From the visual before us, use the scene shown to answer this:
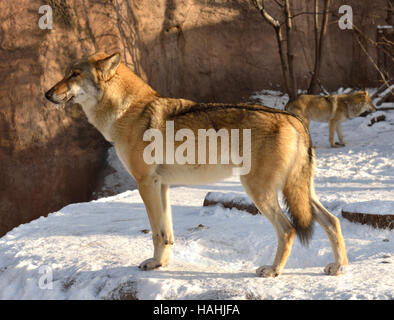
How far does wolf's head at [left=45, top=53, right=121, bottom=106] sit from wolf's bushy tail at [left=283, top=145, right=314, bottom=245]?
5.49ft

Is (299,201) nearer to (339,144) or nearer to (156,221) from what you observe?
(156,221)

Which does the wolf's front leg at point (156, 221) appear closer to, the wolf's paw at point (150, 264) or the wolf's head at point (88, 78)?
the wolf's paw at point (150, 264)

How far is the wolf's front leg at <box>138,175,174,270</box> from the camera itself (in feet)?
11.9

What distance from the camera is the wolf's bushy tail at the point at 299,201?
11.1 feet

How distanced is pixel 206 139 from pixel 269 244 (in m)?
1.51

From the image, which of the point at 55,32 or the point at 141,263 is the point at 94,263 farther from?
the point at 55,32

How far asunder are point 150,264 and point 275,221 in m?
1.06

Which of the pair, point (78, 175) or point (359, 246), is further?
point (78, 175)

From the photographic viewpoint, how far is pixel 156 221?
3.67 metres

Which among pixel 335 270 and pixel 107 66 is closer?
pixel 335 270

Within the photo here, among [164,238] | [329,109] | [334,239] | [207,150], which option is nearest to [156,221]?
[164,238]

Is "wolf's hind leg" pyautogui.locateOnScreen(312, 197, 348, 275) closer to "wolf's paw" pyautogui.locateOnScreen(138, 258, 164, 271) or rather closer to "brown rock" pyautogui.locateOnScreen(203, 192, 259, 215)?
"wolf's paw" pyautogui.locateOnScreen(138, 258, 164, 271)
